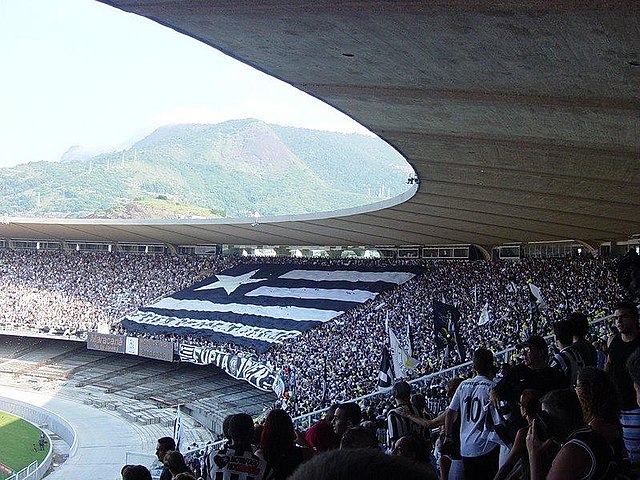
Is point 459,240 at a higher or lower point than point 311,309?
higher

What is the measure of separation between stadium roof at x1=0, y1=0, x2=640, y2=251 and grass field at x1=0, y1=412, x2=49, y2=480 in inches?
590

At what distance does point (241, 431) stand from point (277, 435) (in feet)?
0.59

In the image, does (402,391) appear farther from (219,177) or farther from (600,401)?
(219,177)

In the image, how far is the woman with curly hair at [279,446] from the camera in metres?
3.66

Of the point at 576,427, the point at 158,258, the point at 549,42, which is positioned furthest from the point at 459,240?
the point at 576,427

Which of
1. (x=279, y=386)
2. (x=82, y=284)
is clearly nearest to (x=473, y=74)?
(x=279, y=386)

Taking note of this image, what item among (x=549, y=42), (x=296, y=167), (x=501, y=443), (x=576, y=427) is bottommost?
(x=501, y=443)

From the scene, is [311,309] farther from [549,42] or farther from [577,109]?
[549,42]

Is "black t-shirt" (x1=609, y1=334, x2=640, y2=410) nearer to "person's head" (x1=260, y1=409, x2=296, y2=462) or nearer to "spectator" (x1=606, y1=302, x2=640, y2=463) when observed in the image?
"spectator" (x1=606, y1=302, x2=640, y2=463)

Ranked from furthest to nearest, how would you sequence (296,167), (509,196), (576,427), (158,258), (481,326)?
(296,167)
(158,258)
(481,326)
(509,196)
(576,427)

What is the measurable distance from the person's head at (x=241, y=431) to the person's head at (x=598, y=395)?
5.11ft

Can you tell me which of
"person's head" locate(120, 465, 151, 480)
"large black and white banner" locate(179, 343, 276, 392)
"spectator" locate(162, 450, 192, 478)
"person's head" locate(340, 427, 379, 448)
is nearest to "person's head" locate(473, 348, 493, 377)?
"person's head" locate(340, 427, 379, 448)

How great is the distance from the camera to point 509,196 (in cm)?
1385

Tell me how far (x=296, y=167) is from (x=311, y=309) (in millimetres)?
121789
